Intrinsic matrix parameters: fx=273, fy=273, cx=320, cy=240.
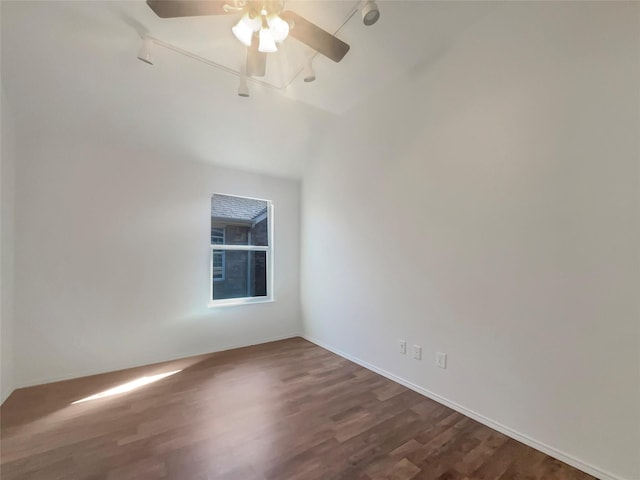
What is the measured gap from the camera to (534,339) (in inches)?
72.6

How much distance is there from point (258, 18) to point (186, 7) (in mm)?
389

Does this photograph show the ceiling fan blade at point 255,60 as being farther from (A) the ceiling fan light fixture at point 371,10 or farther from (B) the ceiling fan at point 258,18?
(A) the ceiling fan light fixture at point 371,10

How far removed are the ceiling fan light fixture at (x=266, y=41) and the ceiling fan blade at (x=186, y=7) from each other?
19cm

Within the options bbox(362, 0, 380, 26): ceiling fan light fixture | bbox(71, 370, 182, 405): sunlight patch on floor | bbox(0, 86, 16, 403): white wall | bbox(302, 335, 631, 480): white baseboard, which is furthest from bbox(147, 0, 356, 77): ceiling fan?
bbox(71, 370, 182, 405): sunlight patch on floor

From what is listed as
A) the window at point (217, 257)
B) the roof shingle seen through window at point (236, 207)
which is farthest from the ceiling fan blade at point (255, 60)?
the window at point (217, 257)

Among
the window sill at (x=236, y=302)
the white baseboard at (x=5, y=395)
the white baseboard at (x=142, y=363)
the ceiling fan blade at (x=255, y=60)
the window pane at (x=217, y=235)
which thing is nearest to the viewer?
the ceiling fan blade at (x=255, y=60)

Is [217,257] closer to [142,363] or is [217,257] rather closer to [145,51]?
[142,363]

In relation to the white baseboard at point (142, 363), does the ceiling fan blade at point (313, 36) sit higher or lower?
higher

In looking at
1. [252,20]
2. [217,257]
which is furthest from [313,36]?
[217,257]

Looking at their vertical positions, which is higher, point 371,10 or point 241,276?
point 371,10

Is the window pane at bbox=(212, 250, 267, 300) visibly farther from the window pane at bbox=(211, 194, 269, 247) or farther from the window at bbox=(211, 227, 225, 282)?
the window pane at bbox=(211, 194, 269, 247)

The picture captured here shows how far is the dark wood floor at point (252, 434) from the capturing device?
1612 mm

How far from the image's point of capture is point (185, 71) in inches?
100

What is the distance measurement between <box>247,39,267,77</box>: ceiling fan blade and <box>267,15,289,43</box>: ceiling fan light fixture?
19 cm
